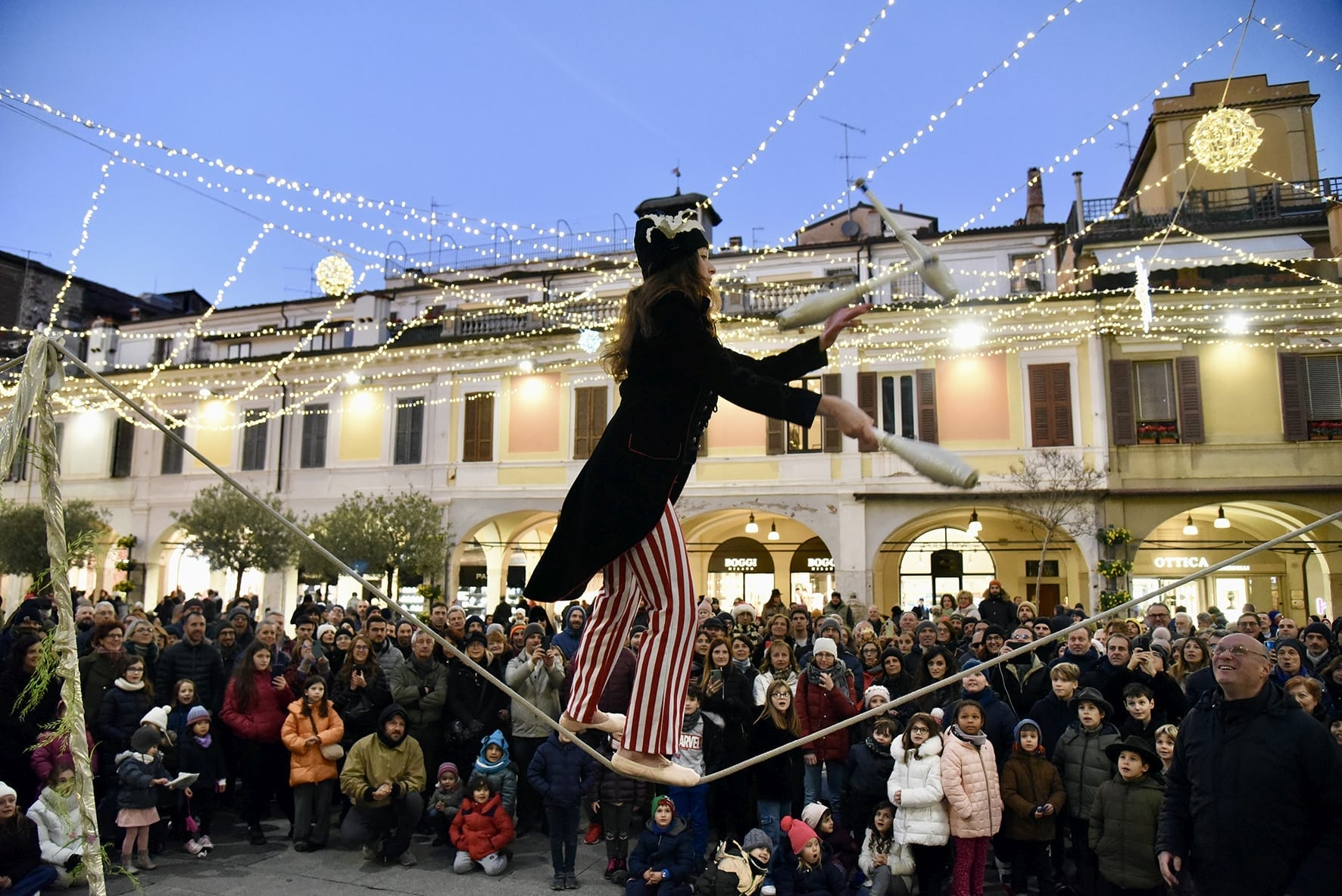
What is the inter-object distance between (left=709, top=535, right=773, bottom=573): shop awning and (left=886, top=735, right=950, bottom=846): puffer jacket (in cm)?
1545

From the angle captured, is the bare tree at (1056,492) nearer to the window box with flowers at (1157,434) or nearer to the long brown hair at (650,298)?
the window box with flowers at (1157,434)

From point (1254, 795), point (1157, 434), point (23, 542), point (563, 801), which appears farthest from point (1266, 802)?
point (23, 542)

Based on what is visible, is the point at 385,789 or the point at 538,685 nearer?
the point at 385,789

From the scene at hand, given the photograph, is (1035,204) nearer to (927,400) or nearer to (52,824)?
(927,400)

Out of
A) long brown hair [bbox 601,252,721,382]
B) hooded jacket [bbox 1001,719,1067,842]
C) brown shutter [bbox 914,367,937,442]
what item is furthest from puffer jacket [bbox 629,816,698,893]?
brown shutter [bbox 914,367,937,442]

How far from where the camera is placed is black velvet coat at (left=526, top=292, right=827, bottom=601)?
2.60m

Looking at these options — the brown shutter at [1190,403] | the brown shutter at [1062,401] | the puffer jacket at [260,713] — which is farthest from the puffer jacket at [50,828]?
the brown shutter at [1190,403]

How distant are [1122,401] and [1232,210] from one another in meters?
5.36

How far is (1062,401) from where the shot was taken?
16812 millimetres

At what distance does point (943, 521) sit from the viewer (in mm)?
18266

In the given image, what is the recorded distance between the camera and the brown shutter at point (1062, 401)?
54.8ft

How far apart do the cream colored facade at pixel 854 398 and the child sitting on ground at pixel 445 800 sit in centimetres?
786

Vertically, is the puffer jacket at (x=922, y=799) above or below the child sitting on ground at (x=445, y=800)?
above

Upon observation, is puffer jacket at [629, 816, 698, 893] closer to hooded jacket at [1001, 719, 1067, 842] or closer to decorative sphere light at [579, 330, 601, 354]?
hooded jacket at [1001, 719, 1067, 842]
